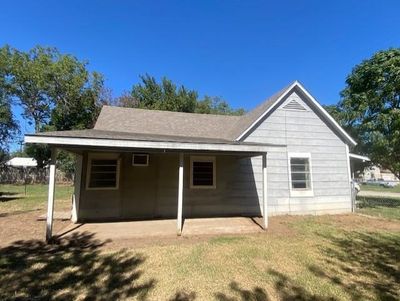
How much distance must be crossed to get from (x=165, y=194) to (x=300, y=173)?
563 centimetres

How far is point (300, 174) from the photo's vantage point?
11.5m

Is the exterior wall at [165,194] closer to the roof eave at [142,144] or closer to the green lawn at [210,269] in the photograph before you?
the green lawn at [210,269]

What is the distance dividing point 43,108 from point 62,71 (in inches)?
206

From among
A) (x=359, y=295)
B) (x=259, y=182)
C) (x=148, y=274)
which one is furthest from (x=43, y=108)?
(x=359, y=295)

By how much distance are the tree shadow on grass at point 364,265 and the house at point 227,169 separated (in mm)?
2782

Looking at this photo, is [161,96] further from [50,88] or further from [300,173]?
[300,173]

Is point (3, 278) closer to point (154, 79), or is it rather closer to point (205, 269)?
point (205, 269)

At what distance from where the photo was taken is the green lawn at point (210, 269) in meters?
4.32

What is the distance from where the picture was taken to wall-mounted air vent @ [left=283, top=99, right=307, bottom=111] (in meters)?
11.8

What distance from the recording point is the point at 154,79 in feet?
111

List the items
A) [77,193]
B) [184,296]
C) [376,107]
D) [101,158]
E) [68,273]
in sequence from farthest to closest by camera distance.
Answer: [376,107] < [101,158] < [77,193] < [68,273] < [184,296]

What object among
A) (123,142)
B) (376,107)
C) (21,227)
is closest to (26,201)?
(21,227)

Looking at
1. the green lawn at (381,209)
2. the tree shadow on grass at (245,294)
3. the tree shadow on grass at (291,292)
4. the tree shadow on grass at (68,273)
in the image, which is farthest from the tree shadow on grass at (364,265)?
the green lawn at (381,209)

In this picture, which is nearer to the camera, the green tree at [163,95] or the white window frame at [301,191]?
the white window frame at [301,191]
